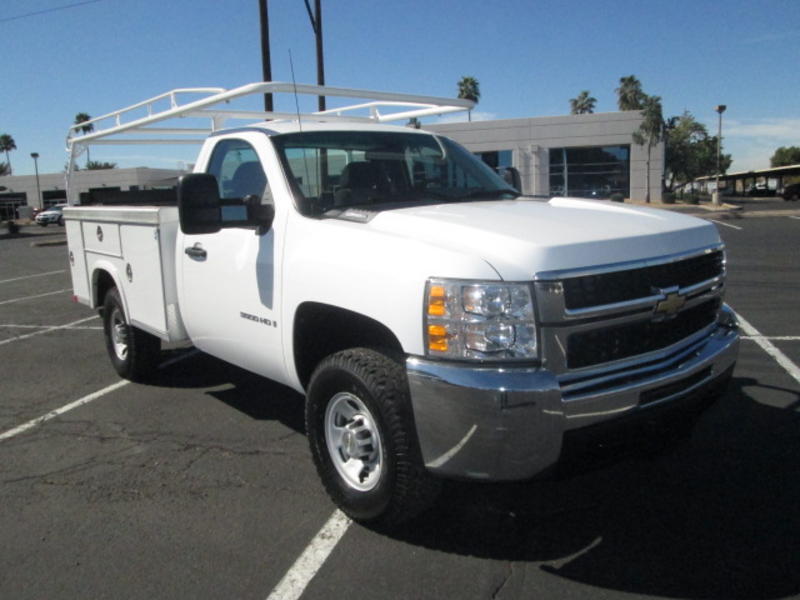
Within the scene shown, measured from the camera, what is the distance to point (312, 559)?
3102 millimetres

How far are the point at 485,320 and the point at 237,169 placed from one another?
241cm

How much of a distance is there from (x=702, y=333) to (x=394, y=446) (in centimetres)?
169

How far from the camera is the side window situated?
13.7 ft

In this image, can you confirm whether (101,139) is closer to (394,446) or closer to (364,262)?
(364,262)

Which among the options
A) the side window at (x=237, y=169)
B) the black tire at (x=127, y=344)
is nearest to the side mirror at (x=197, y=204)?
the side window at (x=237, y=169)

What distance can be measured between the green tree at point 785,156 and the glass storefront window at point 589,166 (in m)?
88.9

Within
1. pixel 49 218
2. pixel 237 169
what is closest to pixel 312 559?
pixel 237 169

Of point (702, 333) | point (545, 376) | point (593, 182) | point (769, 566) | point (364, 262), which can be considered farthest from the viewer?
→ point (593, 182)

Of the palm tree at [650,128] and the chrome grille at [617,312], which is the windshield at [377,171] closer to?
the chrome grille at [617,312]

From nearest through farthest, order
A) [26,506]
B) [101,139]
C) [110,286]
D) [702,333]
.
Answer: [702,333], [26,506], [110,286], [101,139]

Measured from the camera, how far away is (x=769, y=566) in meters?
2.91

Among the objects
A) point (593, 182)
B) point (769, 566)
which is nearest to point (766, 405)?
point (769, 566)

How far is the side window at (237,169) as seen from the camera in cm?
Result: 417

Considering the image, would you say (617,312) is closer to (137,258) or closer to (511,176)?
(511,176)
